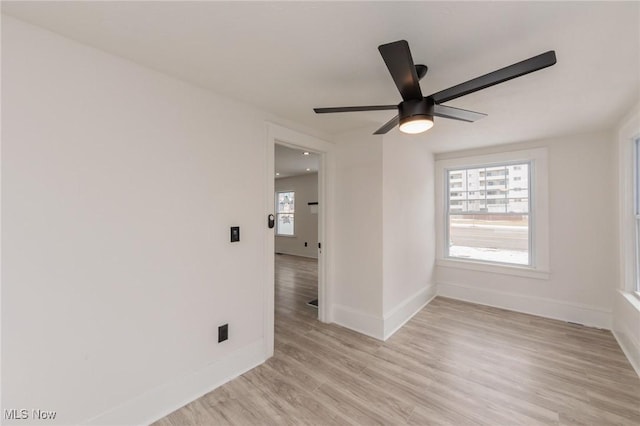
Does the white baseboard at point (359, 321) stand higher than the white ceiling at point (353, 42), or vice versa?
the white ceiling at point (353, 42)

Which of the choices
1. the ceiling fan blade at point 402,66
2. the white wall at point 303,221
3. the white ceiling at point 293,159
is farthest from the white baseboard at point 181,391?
the white wall at point 303,221

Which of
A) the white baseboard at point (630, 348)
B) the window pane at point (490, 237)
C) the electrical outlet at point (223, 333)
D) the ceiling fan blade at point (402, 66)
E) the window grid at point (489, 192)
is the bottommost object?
the white baseboard at point (630, 348)

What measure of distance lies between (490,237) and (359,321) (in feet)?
8.12

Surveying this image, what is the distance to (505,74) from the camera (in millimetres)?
1255

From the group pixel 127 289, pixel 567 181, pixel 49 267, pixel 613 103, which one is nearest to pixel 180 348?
pixel 127 289

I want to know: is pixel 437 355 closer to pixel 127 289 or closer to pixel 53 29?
pixel 127 289

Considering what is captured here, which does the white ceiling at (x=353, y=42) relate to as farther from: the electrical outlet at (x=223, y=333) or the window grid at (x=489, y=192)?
the electrical outlet at (x=223, y=333)

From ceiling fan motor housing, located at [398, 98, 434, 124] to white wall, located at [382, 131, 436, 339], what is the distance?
129cm

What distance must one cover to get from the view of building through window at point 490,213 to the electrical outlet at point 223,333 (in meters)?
3.62

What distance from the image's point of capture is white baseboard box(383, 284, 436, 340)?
115 inches

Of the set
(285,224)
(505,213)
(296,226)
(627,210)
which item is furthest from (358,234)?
(285,224)

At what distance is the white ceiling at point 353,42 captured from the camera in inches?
48.5

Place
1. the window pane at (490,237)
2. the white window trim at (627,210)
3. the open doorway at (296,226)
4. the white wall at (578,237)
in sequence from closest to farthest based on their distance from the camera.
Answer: the white window trim at (627,210) → the white wall at (578,237) → the window pane at (490,237) → the open doorway at (296,226)

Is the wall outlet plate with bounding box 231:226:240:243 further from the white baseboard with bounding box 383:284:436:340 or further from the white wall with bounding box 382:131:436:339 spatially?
the white baseboard with bounding box 383:284:436:340
